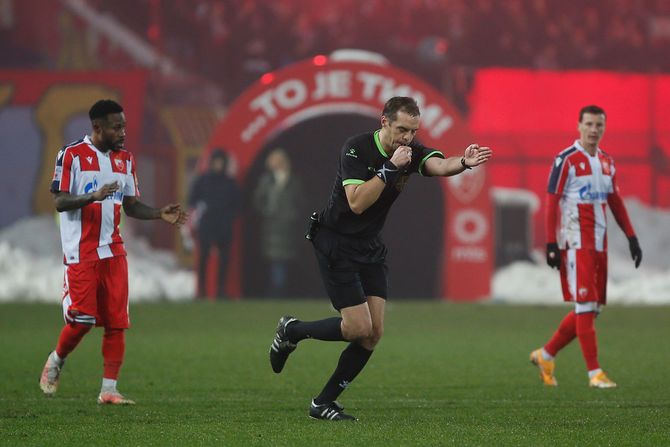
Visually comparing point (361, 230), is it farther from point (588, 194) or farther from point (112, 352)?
point (588, 194)

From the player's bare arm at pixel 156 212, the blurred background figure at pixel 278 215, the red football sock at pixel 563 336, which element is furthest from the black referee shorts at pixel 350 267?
the blurred background figure at pixel 278 215

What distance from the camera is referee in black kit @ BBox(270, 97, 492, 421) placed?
331 inches

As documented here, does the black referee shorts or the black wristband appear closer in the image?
the black wristband

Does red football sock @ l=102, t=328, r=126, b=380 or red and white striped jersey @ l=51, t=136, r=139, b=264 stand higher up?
red and white striped jersey @ l=51, t=136, r=139, b=264

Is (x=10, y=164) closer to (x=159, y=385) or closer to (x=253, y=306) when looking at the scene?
(x=253, y=306)

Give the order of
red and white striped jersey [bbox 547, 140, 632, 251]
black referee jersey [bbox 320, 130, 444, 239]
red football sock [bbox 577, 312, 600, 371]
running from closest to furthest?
1. black referee jersey [bbox 320, 130, 444, 239]
2. red football sock [bbox 577, 312, 600, 371]
3. red and white striped jersey [bbox 547, 140, 632, 251]

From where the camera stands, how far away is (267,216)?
24.7 m

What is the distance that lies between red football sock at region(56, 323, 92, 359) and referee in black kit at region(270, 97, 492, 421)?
1752 mm

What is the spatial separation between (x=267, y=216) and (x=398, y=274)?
2.59 m

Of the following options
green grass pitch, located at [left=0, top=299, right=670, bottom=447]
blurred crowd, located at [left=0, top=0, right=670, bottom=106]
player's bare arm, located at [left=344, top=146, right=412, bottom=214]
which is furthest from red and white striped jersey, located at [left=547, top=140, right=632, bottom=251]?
blurred crowd, located at [left=0, top=0, right=670, bottom=106]

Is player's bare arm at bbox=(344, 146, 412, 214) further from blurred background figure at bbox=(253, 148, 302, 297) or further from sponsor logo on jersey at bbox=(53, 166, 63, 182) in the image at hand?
blurred background figure at bbox=(253, 148, 302, 297)

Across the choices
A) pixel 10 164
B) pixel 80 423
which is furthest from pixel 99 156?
pixel 10 164

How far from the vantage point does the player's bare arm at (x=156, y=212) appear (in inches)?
383

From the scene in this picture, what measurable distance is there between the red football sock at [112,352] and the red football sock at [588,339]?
3.91 m
